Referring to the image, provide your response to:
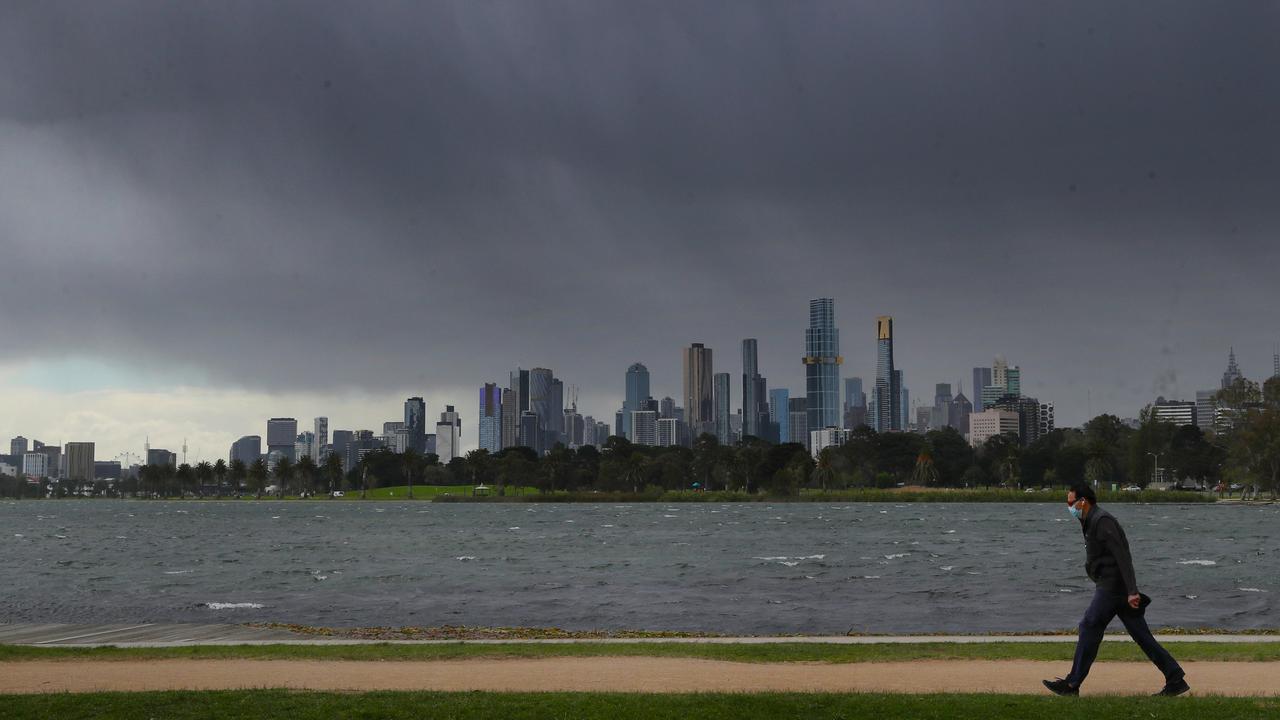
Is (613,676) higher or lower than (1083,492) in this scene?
lower

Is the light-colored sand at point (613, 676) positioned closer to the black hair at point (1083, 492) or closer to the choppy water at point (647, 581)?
the black hair at point (1083, 492)

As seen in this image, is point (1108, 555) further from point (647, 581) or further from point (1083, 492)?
point (647, 581)

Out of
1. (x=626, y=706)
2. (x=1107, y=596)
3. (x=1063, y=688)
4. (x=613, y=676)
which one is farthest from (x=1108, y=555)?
(x=613, y=676)

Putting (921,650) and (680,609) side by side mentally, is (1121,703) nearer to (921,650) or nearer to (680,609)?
(921,650)

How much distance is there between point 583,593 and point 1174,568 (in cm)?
2863

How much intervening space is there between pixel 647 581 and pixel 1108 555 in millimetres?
33577

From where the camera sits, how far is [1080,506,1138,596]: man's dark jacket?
14422 millimetres

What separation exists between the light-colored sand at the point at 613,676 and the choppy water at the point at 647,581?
1135cm

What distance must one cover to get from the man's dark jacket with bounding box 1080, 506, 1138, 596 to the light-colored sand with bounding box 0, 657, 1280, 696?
222 cm

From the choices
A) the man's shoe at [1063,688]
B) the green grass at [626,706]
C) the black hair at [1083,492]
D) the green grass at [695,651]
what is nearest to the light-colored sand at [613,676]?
the green grass at [695,651]

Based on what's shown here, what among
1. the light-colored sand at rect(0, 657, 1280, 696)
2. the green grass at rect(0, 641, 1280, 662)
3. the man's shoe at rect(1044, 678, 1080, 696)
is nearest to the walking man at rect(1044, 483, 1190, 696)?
the man's shoe at rect(1044, 678, 1080, 696)

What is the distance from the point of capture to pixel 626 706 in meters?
14.2

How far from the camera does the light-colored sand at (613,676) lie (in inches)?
667

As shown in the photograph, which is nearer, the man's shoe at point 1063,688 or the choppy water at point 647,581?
the man's shoe at point 1063,688
